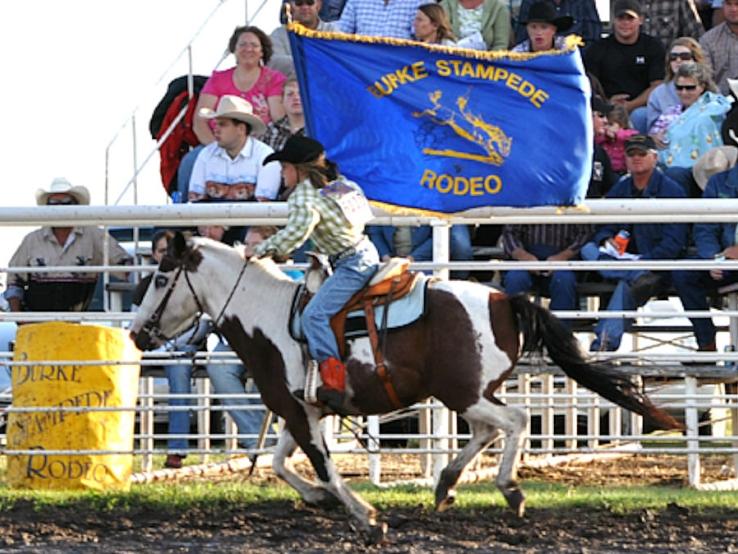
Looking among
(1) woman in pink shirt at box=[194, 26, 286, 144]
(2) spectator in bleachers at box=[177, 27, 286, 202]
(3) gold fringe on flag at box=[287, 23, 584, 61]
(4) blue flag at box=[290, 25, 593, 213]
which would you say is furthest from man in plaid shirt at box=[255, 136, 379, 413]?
(1) woman in pink shirt at box=[194, 26, 286, 144]

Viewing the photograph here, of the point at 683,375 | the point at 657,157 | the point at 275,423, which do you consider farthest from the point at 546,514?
the point at 275,423

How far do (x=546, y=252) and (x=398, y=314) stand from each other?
11.9 ft

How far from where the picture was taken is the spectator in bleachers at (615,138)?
1333cm

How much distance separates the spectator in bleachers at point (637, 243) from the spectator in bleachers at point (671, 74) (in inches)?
47.0

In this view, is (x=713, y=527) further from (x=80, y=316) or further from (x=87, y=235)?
(x=87, y=235)

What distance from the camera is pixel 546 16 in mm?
13656

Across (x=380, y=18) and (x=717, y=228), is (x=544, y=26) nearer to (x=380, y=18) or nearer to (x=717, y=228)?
(x=380, y=18)

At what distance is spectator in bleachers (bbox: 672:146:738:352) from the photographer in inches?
470

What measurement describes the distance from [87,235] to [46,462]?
8.61ft

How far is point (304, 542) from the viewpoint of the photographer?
28.2 feet

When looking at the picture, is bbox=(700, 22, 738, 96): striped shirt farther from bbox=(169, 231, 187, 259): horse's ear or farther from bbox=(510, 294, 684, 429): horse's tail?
bbox=(169, 231, 187, 259): horse's ear

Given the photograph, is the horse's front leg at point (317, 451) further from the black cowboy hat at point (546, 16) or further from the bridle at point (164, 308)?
the black cowboy hat at point (546, 16)

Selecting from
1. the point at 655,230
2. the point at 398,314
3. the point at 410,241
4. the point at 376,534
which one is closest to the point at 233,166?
the point at 410,241

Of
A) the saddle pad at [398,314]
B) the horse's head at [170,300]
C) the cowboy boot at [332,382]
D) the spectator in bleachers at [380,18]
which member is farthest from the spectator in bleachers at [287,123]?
the cowboy boot at [332,382]
